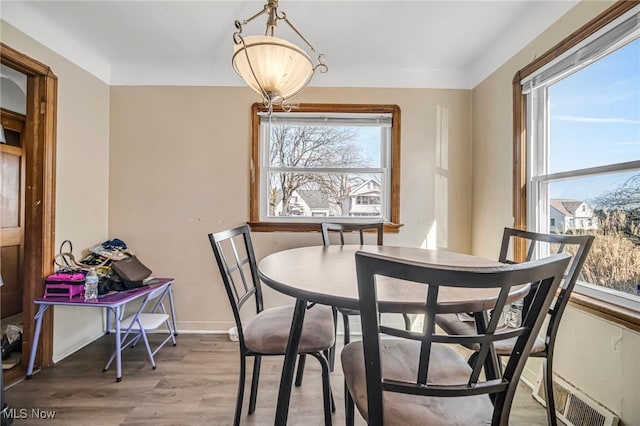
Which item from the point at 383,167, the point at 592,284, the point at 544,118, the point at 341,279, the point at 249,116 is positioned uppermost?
the point at 249,116

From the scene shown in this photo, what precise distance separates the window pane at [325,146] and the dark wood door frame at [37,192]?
5.07ft

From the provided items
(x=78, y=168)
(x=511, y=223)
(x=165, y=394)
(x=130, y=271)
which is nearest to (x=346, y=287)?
(x=165, y=394)

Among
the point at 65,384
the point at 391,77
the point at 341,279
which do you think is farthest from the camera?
the point at 391,77

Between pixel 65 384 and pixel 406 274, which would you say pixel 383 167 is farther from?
pixel 65 384

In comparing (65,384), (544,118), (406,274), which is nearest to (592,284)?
(544,118)

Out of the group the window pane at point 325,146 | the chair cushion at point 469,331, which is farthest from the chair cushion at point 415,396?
the window pane at point 325,146

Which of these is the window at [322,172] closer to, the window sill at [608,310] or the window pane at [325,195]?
the window pane at [325,195]

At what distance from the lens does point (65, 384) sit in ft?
5.96

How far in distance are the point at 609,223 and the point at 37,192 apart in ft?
10.9

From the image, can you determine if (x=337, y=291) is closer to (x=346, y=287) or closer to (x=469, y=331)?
(x=346, y=287)

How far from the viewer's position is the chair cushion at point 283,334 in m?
1.28

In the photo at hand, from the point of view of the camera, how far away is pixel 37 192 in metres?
1.95

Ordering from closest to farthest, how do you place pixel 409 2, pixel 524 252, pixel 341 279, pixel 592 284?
pixel 341 279
pixel 592 284
pixel 409 2
pixel 524 252

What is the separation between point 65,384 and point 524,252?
3.06m
